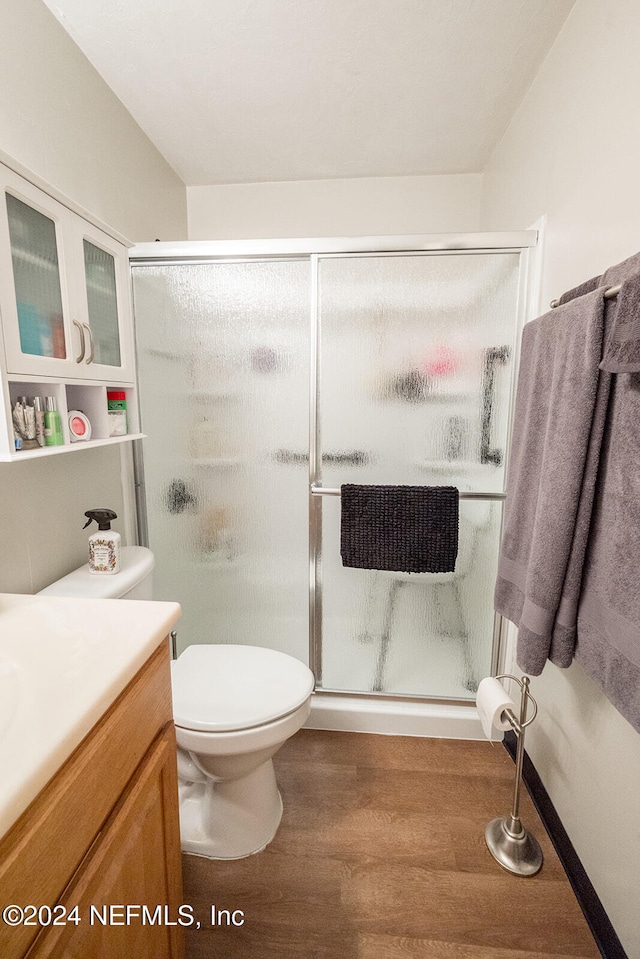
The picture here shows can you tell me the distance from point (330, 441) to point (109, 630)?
990 mm

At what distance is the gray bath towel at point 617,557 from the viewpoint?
810 millimetres

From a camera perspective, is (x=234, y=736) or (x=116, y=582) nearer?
(x=234, y=736)

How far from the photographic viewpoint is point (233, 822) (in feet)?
4.10

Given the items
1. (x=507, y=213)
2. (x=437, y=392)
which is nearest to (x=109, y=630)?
(x=437, y=392)

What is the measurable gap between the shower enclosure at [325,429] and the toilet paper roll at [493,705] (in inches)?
17.2

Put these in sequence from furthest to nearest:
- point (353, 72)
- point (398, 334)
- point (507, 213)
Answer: point (507, 213) → point (398, 334) → point (353, 72)

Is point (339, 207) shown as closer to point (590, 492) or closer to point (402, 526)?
point (402, 526)

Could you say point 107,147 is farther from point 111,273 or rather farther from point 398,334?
point 398,334

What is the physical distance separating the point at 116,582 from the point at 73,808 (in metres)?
0.73

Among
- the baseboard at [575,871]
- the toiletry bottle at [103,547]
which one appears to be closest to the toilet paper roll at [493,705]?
the baseboard at [575,871]

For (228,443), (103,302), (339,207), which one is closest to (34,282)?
(103,302)

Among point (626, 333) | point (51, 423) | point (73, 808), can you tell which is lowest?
point (73, 808)

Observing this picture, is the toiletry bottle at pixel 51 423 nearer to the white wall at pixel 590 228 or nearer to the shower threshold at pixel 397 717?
the white wall at pixel 590 228

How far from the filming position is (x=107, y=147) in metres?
1.49
